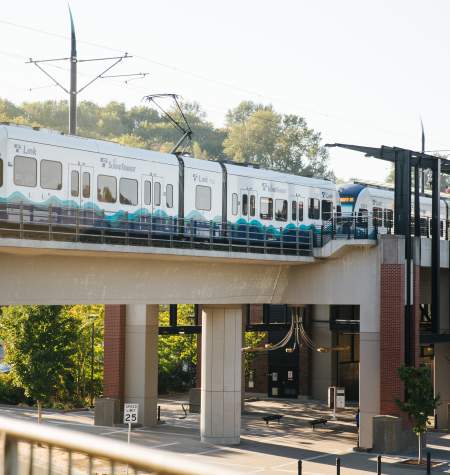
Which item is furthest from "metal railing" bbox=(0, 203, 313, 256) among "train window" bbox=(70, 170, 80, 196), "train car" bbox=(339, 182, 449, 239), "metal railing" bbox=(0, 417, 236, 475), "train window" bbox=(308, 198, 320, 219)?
"metal railing" bbox=(0, 417, 236, 475)

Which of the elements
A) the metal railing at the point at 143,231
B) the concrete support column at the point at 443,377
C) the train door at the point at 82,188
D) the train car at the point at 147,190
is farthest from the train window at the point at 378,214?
the train door at the point at 82,188

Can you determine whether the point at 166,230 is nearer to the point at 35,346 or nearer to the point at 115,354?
the point at 35,346

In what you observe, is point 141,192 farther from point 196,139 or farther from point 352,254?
point 196,139

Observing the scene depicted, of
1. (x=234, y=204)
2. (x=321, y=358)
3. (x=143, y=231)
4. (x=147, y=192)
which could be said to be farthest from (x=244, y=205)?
(x=321, y=358)

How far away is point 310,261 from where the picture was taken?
38500 mm

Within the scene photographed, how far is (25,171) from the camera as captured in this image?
27172 mm

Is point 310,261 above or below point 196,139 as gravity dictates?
below

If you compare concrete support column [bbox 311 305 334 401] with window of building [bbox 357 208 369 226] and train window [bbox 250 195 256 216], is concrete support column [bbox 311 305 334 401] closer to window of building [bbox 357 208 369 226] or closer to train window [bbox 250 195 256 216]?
window of building [bbox 357 208 369 226]

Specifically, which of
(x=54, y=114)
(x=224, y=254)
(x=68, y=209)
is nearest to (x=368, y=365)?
(x=224, y=254)

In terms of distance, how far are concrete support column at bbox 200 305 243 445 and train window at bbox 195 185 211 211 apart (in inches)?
199

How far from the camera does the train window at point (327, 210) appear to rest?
40638 mm

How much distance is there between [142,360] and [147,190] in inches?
521

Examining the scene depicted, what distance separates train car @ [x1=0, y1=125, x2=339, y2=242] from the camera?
2723cm

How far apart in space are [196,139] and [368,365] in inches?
5431
